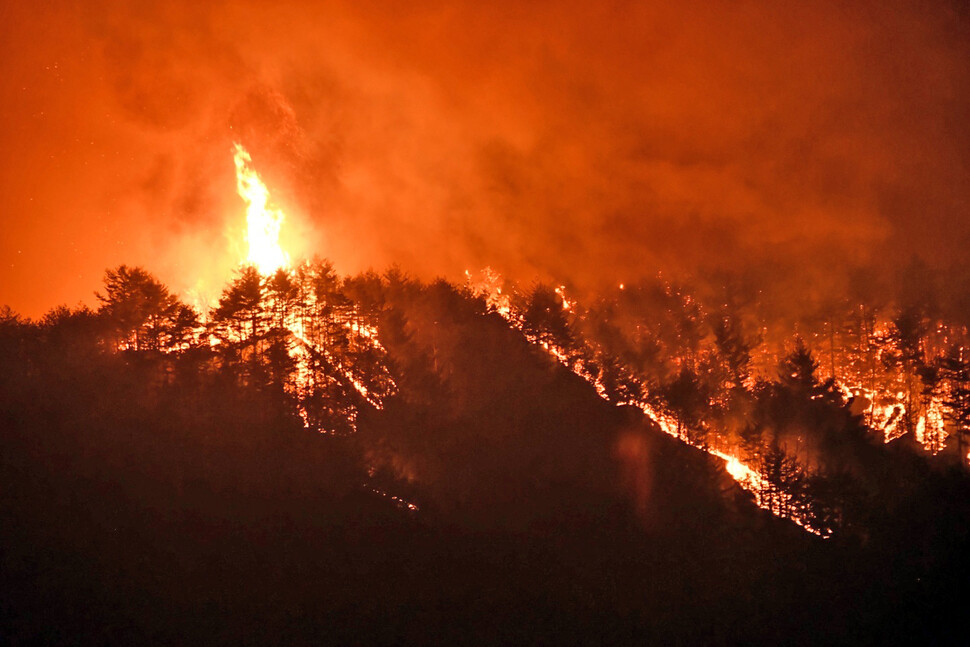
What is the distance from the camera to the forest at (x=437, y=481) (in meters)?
49.2

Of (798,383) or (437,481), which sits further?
(798,383)

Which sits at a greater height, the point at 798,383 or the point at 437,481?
the point at 798,383

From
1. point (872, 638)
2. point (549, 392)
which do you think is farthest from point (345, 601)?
point (872, 638)

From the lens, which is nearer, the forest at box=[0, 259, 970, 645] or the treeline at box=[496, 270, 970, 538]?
the forest at box=[0, 259, 970, 645]

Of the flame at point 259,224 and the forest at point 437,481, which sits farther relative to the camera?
the flame at point 259,224

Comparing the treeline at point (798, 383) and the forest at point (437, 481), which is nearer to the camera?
the forest at point (437, 481)

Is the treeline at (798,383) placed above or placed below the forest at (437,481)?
above

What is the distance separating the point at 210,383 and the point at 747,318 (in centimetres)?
6424

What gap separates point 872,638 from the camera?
5566 cm

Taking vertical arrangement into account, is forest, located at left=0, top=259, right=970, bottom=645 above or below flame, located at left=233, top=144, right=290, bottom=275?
below

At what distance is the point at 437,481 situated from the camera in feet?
199

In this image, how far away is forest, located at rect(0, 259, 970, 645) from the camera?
4916 cm

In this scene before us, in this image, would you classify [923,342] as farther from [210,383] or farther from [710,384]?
[210,383]

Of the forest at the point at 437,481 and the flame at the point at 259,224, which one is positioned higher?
the flame at the point at 259,224
